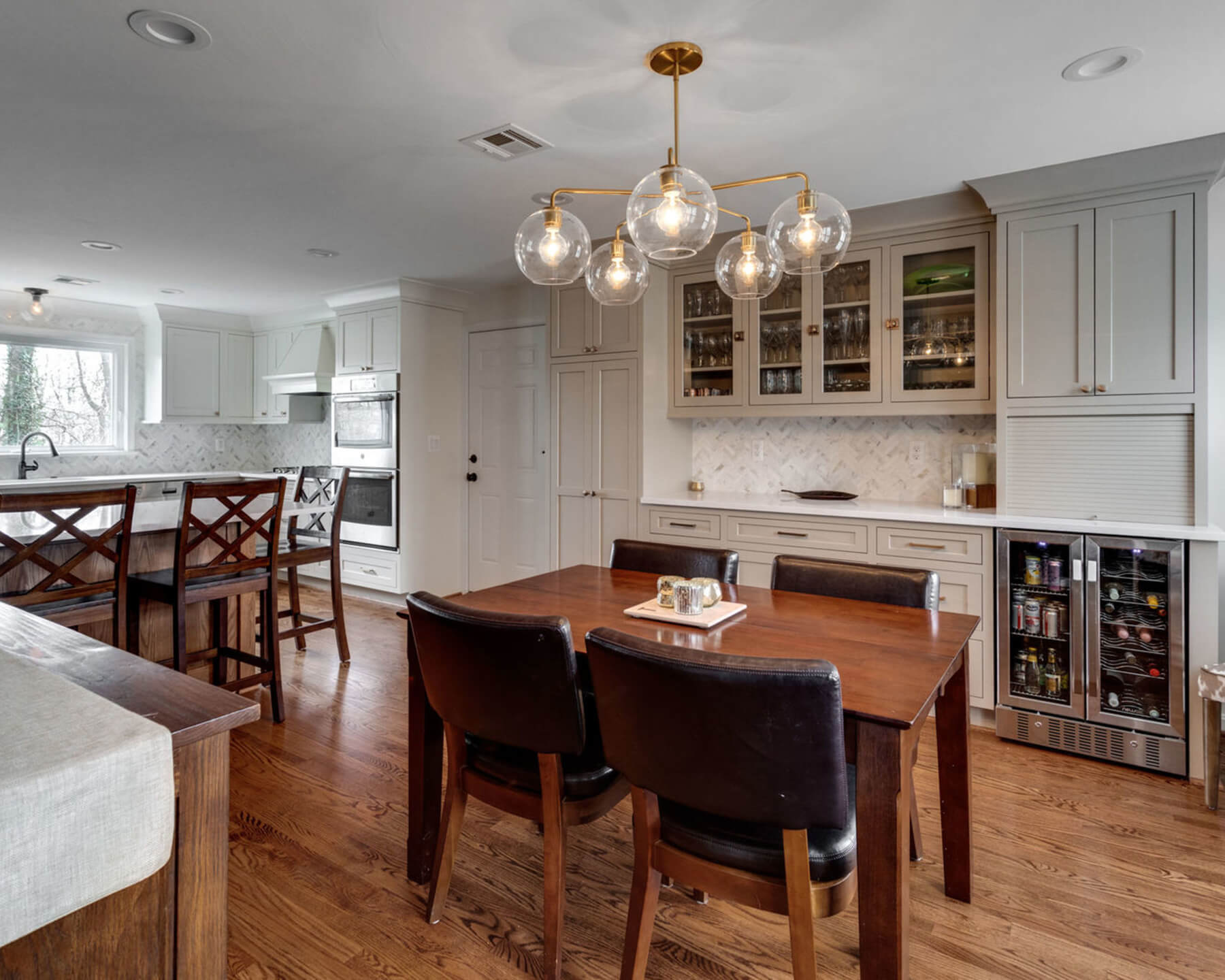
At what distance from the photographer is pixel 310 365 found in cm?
579

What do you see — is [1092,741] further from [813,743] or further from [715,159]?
[715,159]

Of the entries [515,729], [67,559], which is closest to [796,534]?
[515,729]

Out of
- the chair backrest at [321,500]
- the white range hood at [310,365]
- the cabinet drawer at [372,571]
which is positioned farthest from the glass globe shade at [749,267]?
the white range hood at [310,365]

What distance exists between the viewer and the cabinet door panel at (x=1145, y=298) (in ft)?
8.89

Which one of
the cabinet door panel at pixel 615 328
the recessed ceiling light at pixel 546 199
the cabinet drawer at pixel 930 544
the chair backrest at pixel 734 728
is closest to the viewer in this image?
the chair backrest at pixel 734 728

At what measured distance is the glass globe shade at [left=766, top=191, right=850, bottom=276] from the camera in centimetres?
193

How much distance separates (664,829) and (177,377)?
20.1ft

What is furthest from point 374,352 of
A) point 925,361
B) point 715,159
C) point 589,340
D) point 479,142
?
point 925,361

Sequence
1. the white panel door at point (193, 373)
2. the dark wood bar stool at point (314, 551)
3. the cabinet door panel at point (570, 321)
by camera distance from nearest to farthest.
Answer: the dark wood bar stool at point (314, 551)
the cabinet door panel at point (570, 321)
the white panel door at point (193, 373)

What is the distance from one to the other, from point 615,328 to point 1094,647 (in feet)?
9.15

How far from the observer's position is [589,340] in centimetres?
423

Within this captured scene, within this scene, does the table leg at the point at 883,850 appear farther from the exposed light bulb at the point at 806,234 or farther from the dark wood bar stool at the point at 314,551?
the dark wood bar stool at the point at 314,551

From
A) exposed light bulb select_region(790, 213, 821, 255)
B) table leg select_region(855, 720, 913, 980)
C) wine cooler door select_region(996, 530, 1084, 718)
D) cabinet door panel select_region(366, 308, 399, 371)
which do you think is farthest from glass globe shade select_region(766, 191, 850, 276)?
cabinet door panel select_region(366, 308, 399, 371)

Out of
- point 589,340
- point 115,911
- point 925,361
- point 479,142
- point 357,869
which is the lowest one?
point 357,869
